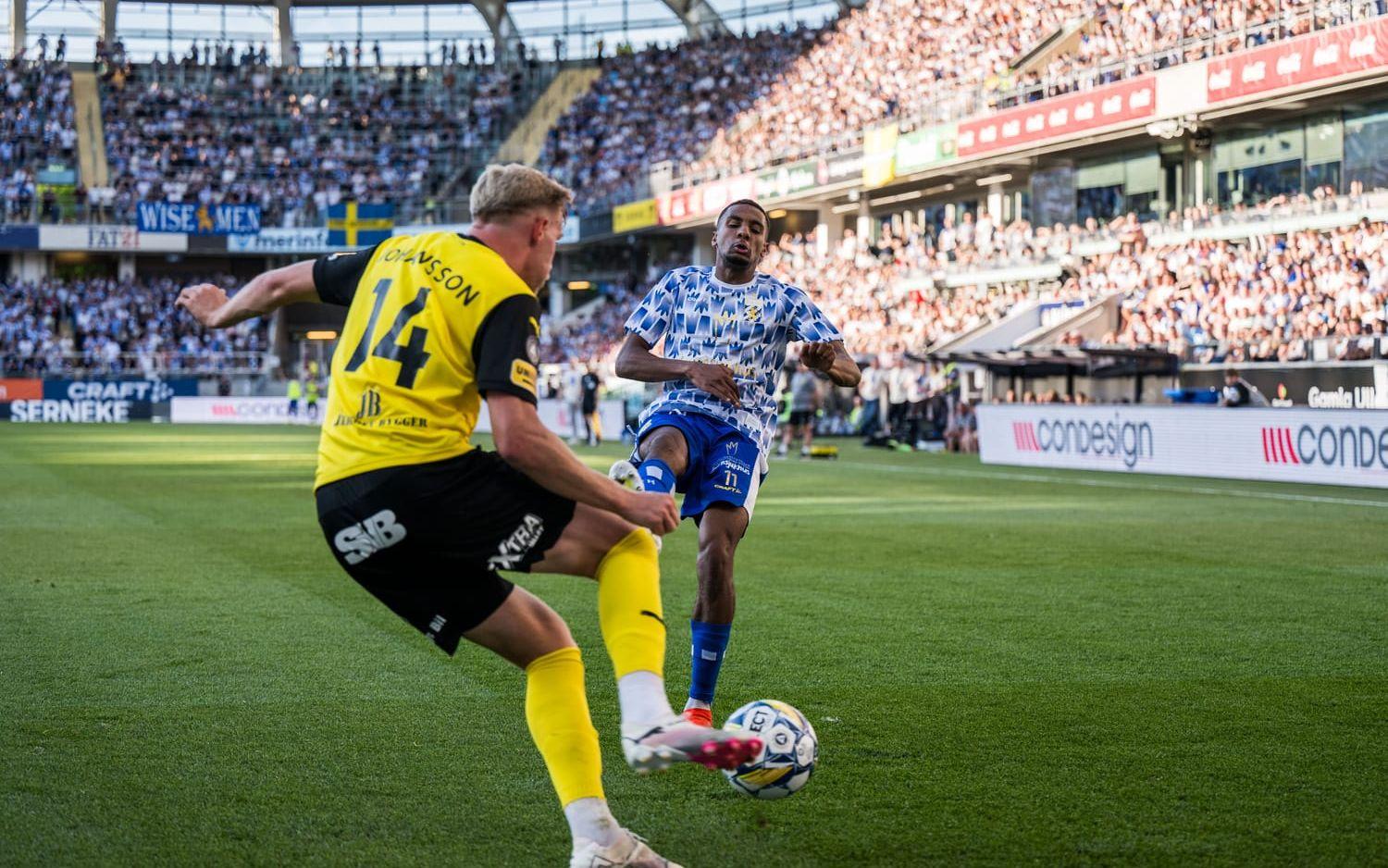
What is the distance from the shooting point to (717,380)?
247 inches

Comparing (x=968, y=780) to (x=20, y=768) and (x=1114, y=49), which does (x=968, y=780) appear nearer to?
(x=20, y=768)

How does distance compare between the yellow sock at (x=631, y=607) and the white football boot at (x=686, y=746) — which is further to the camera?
the yellow sock at (x=631, y=607)

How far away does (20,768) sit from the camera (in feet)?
18.0

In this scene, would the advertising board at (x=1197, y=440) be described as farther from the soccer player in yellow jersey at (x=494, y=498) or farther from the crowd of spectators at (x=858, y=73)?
the soccer player in yellow jersey at (x=494, y=498)

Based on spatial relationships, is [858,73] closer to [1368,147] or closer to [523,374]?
[1368,147]

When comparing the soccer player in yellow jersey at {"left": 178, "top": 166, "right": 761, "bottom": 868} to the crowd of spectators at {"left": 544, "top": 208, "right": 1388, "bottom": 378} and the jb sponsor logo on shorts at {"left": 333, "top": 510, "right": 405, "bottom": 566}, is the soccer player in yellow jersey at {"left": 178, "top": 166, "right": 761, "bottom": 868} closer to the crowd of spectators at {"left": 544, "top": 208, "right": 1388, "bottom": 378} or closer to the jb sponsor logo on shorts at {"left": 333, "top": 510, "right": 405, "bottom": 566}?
the jb sponsor logo on shorts at {"left": 333, "top": 510, "right": 405, "bottom": 566}

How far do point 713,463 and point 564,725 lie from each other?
7.69ft

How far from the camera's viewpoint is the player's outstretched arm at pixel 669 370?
6.27 meters

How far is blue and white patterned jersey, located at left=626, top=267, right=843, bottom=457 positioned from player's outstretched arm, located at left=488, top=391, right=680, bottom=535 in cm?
248

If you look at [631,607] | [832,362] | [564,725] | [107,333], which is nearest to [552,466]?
[631,607]

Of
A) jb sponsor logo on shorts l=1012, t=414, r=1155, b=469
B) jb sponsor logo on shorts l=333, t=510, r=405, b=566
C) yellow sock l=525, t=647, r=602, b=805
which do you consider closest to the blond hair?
jb sponsor logo on shorts l=333, t=510, r=405, b=566

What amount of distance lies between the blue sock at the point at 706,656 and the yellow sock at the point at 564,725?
188cm

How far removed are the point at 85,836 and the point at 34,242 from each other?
64.0 meters

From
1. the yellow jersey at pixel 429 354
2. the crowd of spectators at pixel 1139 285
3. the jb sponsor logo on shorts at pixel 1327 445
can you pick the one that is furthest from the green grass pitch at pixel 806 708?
the crowd of spectators at pixel 1139 285
